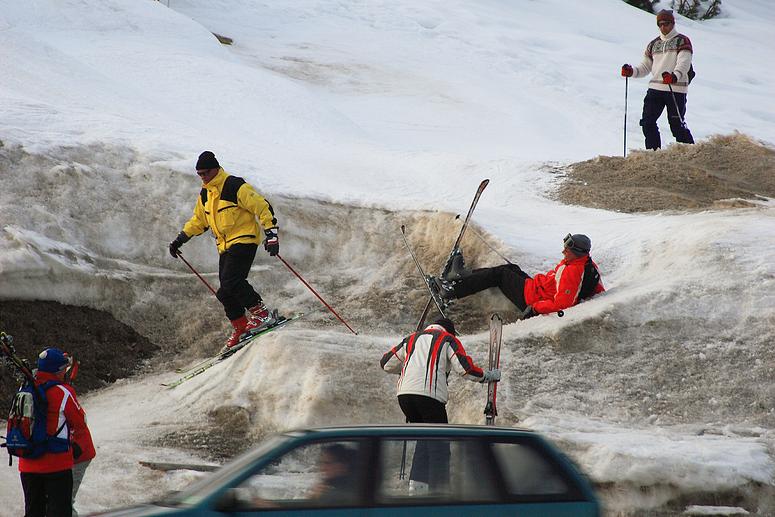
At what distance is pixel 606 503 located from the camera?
7875mm

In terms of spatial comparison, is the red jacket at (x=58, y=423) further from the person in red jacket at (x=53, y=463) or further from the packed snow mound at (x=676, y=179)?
the packed snow mound at (x=676, y=179)

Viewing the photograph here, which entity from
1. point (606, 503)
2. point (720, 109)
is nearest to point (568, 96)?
point (720, 109)

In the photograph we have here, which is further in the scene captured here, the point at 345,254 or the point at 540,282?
the point at 345,254

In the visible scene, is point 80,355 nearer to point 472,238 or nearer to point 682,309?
point 472,238

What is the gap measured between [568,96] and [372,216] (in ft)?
44.5

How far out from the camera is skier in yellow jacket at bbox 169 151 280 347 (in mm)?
11227

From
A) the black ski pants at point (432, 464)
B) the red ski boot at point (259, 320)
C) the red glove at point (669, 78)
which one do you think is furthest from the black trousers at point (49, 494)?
the red glove at point (669, 78)

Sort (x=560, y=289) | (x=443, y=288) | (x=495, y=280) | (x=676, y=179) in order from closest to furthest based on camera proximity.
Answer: (x=560, y=289) → (x=495, y=280) → (x=443, y=288) → (x=676, y=179)

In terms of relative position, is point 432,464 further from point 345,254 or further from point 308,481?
point 345,254

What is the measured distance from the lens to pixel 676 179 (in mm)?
15516

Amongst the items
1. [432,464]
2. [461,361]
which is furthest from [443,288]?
[432,464]

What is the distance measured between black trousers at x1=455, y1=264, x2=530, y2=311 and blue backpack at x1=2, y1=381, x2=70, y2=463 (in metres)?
5.90

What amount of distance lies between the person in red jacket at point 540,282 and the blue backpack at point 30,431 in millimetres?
5726

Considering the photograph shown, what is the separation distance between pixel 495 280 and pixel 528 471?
246 inches
